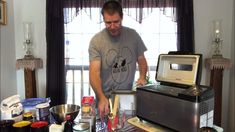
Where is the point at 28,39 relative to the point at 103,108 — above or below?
above

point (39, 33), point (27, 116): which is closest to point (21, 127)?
point (27, 116)

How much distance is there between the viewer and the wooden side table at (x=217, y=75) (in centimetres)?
264

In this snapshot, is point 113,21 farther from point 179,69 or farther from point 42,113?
point 42,113

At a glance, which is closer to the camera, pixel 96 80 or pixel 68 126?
pixel 68 126

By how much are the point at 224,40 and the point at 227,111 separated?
0.95m

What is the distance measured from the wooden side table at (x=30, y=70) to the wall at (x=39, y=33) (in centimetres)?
19

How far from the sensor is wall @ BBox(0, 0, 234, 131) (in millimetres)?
2920

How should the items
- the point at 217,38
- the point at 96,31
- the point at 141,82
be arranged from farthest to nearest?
the point at 96,31
the point at 217,38
the point at 141,82

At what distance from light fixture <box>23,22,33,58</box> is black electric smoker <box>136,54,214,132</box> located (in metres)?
2.18

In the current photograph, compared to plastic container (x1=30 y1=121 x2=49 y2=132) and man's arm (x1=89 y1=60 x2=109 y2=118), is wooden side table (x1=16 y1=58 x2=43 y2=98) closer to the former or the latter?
man's arm (x1=89 y1=60 x2=109 y2=118)

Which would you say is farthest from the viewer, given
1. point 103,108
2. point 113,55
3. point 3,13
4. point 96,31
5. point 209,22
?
point 96,31

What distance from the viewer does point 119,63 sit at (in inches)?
69.5

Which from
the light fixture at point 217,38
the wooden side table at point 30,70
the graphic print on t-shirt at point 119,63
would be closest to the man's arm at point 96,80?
the graphic print on t-shirt at point 119,63

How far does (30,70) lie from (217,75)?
7.60 feet
